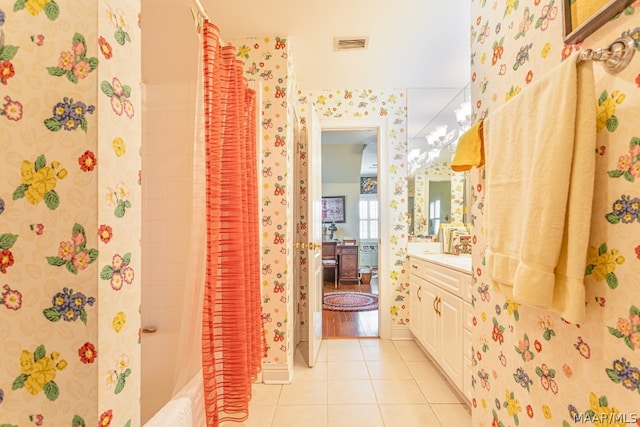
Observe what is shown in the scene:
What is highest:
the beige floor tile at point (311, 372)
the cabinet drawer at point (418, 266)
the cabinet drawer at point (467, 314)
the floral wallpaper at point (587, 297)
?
the floral wallpaper at point (587, 297)

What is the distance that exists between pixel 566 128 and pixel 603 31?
220 mm

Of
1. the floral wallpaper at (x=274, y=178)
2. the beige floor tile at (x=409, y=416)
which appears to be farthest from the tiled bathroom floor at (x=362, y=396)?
the floral wallpaper at (x=274, y=178)

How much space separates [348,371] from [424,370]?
0.64m

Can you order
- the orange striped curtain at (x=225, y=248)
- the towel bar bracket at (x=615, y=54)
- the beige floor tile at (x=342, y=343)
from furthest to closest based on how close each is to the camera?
the beige floor tile at (x=342, y=343) → the orange striped curtain at (x=225, y=248) → the towel bar bracket at (x=615, y=54)

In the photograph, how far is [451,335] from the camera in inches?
79.7

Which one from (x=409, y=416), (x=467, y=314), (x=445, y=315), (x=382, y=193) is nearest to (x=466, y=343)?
(x=467, y=314)

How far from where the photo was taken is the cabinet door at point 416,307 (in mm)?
2631

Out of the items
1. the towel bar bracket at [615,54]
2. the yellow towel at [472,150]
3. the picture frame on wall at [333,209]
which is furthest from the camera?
the picture frame on wall at [333,209]

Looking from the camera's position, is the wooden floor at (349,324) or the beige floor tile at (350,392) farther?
the wooden floor at (349,324)

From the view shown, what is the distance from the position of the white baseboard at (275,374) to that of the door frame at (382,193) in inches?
49.5

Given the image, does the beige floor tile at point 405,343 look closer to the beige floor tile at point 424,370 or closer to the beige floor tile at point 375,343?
the beige floor tile at point 375,343

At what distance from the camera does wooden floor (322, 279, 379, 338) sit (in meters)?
3.21

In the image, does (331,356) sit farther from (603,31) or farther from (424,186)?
(603,31)

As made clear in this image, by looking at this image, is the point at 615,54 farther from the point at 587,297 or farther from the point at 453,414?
the point at 453,414
